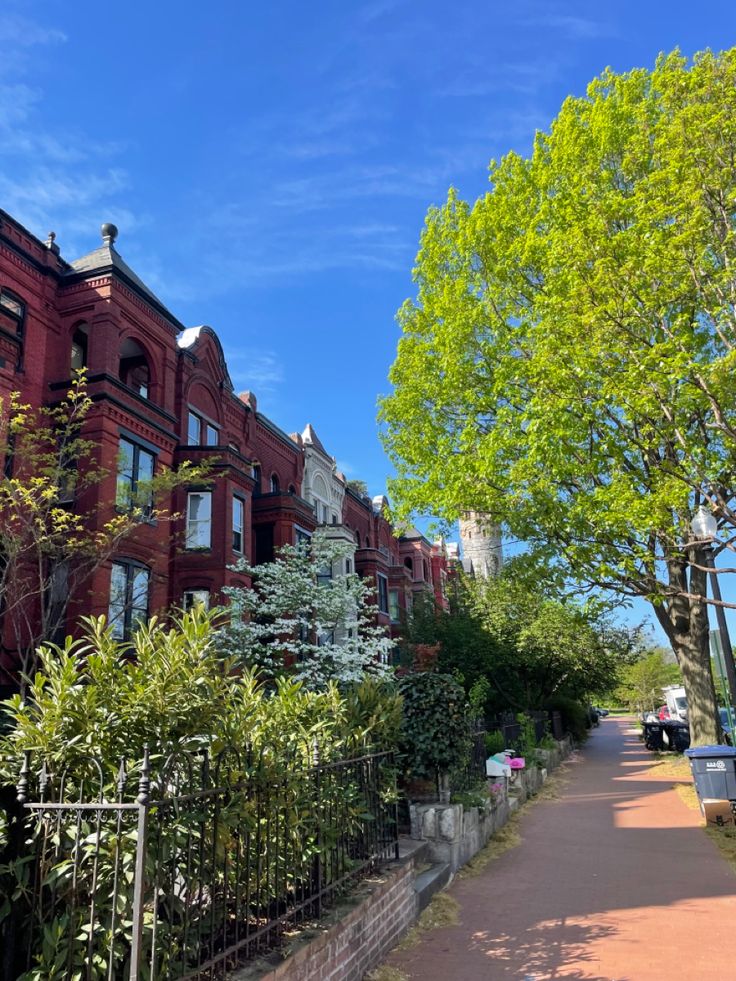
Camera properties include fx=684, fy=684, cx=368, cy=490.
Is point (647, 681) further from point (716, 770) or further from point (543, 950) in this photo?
point (543, 950)

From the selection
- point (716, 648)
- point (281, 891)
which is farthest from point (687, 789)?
point (281, 891)

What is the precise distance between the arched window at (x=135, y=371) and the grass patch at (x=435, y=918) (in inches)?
650

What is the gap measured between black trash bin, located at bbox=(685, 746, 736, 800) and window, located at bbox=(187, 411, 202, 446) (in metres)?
16.6

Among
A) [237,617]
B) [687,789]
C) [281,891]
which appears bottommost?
[687,789]

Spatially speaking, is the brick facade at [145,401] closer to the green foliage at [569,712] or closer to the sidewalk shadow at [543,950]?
Result: the sidewalk shadow at [543,950]

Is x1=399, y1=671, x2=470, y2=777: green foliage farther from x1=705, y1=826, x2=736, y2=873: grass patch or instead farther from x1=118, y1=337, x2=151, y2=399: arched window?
x1=118, y1=337, x2=151, y2=399: arched window

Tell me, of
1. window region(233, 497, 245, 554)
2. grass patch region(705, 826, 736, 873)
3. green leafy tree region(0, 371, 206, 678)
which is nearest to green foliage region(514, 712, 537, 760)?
grass patch region(705, 826, 736, 873)

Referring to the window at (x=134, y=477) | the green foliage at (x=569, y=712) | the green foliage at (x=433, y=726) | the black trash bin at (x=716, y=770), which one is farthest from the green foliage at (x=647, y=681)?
the green foliage at (x=433, y=726)

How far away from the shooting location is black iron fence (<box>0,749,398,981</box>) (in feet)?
10.9

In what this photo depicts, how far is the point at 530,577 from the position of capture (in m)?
14.2

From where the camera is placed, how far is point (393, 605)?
37.5 m

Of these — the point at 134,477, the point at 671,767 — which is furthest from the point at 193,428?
the point at 671,767

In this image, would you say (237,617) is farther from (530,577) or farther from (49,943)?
(49,943)

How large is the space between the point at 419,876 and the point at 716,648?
841 cm
